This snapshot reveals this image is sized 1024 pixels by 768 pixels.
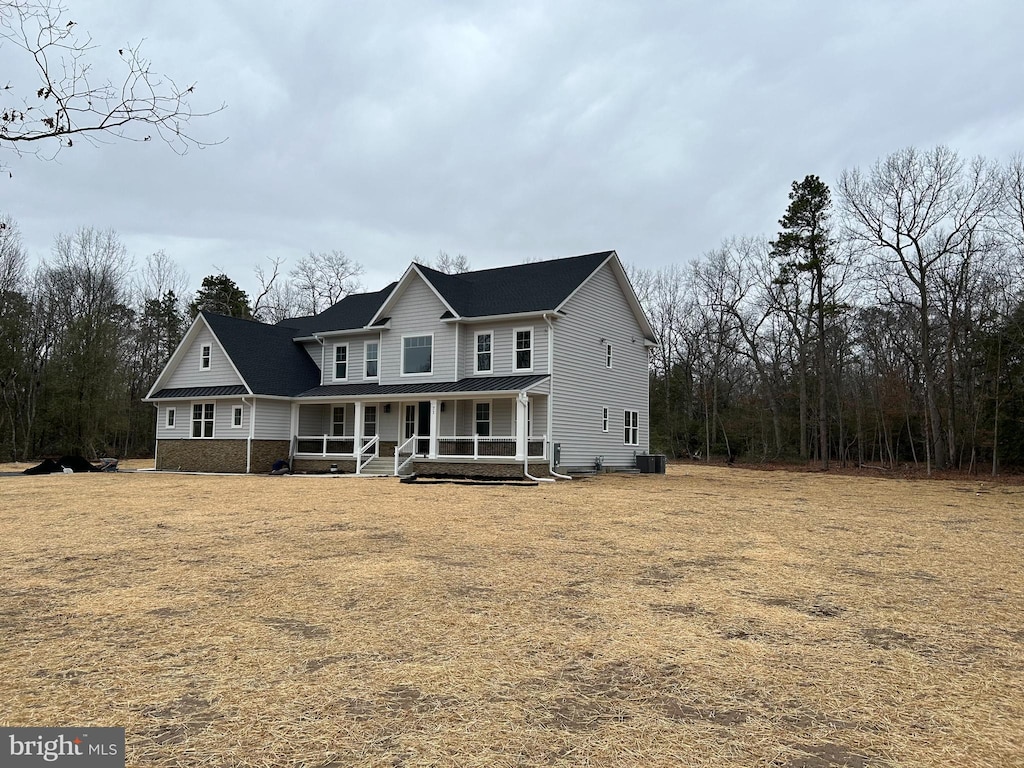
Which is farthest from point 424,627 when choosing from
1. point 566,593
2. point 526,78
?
point 526,78

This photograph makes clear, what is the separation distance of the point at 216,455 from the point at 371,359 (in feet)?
25.5

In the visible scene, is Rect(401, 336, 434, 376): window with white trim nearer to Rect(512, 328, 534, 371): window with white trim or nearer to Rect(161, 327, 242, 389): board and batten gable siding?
Rect(512, 328, 534, 371): window with white trim

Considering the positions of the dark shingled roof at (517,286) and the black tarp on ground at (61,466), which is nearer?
the dark shingled roof at (517,286)

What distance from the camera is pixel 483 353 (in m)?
24.8

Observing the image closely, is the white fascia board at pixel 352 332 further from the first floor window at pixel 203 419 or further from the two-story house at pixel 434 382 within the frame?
the first floor window at pixel 203 419

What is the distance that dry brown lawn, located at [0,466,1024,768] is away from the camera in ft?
10.6

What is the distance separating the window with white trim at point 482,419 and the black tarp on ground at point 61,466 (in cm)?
1699

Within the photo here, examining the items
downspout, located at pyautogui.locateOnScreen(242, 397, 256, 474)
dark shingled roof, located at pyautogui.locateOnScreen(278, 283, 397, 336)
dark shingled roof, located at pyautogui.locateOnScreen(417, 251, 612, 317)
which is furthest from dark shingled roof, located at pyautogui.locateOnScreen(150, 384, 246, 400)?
dark shingled roof, located at pyautogui.locateOnScreen(417, 251, 612, 317)

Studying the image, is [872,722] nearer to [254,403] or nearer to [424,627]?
[424,627]

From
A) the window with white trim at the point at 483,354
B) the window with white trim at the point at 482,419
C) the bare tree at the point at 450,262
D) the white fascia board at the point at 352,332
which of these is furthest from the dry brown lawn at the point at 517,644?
the bare tree at the point at 450,262

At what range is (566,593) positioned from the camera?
628 cm

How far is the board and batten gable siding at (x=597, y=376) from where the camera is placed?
78.7ft

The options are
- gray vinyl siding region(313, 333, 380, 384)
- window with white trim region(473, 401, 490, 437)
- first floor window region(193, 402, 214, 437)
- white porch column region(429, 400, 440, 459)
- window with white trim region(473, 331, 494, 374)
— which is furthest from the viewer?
first floor window region(193, 402, 214, 437)

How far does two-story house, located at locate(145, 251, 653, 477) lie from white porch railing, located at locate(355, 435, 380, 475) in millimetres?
97
